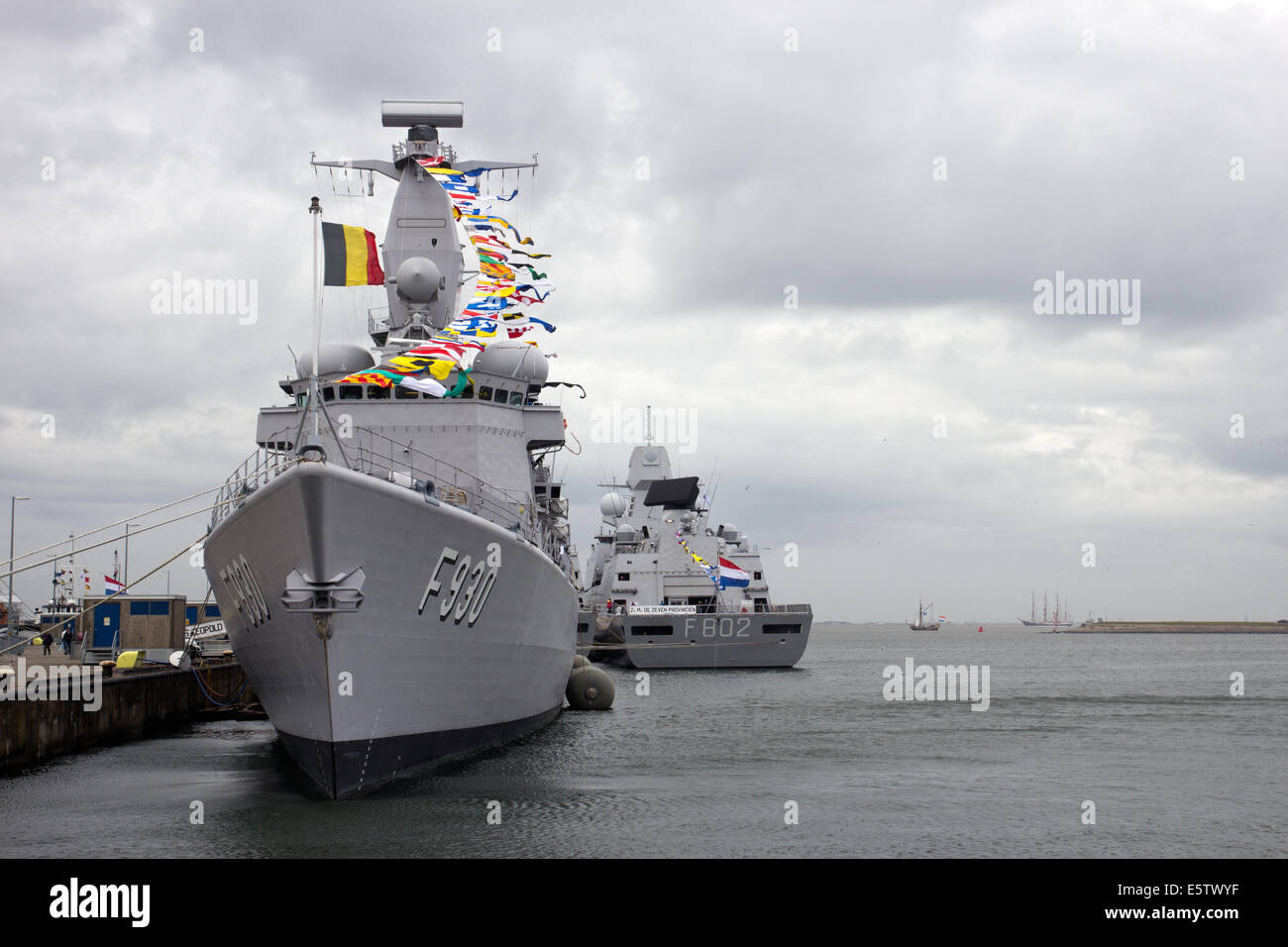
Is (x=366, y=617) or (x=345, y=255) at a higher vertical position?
(x=345, y=255)

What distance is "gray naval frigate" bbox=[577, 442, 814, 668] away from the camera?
50.3 m

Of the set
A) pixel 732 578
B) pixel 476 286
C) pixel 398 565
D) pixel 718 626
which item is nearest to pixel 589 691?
pixel 476 286

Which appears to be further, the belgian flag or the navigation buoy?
the navigation buoy

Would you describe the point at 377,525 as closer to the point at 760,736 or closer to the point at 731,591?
Answer: the point at 760,736

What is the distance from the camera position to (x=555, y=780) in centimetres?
1742

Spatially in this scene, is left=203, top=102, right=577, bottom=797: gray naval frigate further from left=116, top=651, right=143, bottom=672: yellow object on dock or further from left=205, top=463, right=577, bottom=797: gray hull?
left=116, top=651, right=143, bottom=672: yellow object on dock

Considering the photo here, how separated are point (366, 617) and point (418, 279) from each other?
11330mm

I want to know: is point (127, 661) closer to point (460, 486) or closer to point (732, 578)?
point (460, 486)

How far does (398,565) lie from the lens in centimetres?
1413

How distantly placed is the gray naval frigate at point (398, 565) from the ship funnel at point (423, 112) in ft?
12.0

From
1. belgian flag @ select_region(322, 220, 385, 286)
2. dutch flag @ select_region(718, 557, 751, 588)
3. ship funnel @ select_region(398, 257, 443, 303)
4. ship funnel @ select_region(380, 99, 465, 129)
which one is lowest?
dutch flag @ select_region(718, 557, 751, 588)

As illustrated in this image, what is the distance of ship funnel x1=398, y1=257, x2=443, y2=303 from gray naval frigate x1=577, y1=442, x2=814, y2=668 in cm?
2684

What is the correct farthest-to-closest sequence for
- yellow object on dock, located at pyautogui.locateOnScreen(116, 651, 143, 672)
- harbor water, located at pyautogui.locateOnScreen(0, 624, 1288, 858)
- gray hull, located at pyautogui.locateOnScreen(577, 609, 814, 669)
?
gray hull, located at pyautogui.locateOnScreen(577, 609, 814, 669), yellow object on dock, located at pyautogui.locateOnScreen(116, 651, 143, 672), harbor water, located at pyautogui.locateOnScreen(0, 624, 1288, 858)

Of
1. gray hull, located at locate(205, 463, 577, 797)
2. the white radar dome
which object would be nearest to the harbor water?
gray hull, located at locate(205, 463, 577, 797)
